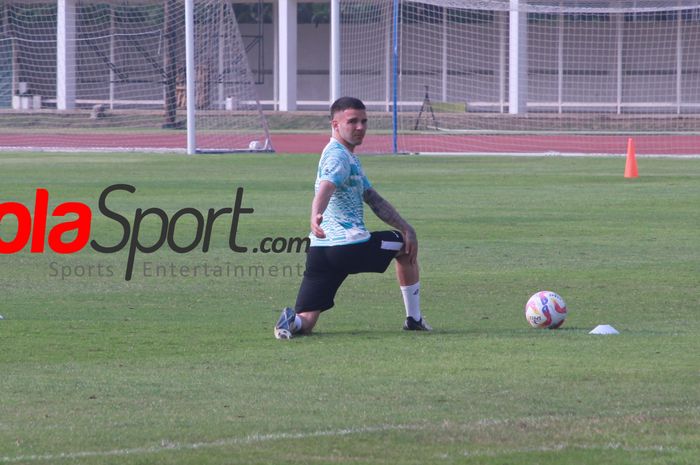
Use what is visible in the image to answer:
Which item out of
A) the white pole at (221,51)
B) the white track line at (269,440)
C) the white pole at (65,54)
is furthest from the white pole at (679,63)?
the white track line at (269,440)

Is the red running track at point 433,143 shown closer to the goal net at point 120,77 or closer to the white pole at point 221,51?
the goal net at point 120,77

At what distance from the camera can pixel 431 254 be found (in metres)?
14.6

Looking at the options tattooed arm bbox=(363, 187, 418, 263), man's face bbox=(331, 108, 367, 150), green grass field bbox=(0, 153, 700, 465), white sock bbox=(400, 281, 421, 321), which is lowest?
green grass field bbox=(0, 153, 700, 465)

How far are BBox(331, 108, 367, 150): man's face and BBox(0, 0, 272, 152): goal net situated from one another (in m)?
25.2

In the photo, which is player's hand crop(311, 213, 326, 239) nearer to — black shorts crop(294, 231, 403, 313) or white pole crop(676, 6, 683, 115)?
black shorts crop(294, 231, 403, 313)

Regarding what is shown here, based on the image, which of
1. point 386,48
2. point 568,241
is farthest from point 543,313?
point 386,48

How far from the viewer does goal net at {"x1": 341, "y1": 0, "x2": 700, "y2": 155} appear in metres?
43.5

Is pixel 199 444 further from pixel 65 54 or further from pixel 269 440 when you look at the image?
pixel 65 54

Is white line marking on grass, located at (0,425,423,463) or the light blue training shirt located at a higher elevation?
the light blue training shirt

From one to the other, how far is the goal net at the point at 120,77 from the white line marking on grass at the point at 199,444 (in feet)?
92.5

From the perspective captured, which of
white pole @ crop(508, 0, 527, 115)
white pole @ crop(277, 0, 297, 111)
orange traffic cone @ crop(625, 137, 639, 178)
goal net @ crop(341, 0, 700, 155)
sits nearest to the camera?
orange traffic cone @ crop(625, 137, 639, 178)

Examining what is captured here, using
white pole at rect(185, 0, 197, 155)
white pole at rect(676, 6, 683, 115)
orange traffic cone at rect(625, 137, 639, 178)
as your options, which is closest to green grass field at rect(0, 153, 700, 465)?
orange traffic cone at rect(625, 137, 639, 178)

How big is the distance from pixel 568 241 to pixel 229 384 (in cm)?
877

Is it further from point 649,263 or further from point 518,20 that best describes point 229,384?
point 518,20
